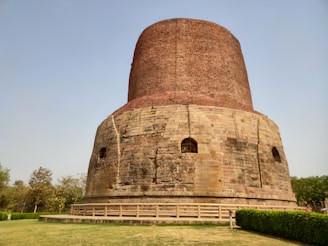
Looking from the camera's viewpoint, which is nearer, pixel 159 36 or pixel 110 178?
pixel 110 178

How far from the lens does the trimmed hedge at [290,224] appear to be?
6014mm

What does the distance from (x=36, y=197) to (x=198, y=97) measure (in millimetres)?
27893

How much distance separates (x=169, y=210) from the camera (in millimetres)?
12086

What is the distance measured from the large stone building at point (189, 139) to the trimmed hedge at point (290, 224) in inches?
154

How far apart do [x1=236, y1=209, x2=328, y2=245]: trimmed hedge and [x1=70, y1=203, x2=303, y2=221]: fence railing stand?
6.40ft

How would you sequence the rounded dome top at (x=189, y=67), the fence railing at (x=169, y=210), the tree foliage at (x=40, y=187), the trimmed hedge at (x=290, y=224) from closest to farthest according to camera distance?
1. the trimmed hedge at (x=290, y=224)
2. the fence railing at (x=169, y=210)
3. the rounded dome top at (x=189, y=67)
4. the tree foliage at (x=40, y=187)

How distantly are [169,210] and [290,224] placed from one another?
6.01 m

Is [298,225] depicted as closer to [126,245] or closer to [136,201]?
[126,245]

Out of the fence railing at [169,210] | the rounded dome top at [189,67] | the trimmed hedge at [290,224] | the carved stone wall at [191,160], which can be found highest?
the rounded dome top at [189,67]

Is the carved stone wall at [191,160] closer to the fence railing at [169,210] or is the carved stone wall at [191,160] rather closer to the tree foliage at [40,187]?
the fence railing at [169,210]

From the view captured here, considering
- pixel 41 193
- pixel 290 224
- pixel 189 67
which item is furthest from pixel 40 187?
pixel 290 224

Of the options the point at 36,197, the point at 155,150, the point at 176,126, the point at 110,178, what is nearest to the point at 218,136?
the point at 176,126

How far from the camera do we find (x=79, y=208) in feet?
46.3

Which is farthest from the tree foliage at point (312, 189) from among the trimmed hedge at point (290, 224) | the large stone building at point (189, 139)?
the trimmed hedge at point (290, 224)
